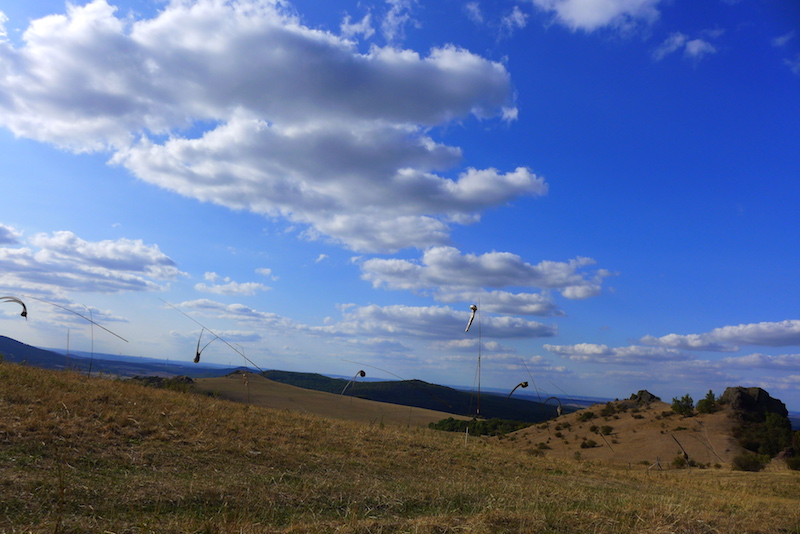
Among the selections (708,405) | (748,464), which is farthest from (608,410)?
(748,464)

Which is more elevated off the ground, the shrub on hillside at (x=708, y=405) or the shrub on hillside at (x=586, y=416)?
the shrub on hillside at (x=708, y=405)

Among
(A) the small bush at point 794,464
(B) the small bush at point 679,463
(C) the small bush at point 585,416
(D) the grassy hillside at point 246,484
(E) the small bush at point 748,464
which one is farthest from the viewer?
(C) the small bush at point 585,416

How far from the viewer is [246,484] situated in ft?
24.6

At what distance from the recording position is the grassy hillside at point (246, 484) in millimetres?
5855

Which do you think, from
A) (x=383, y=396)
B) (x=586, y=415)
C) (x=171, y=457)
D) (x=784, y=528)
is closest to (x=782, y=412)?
(x=586, y=415)

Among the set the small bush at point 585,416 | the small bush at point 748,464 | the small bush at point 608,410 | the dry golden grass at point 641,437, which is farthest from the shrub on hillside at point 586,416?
the small bush at point 748,464

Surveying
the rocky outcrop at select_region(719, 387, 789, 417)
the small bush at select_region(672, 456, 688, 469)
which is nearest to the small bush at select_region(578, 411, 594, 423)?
the rocky outcrop at select_region(719, 387, 789, 417)

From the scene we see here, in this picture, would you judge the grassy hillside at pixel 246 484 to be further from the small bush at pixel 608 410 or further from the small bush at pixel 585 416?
the small bush at pixel 608 410

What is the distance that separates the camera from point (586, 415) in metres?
53.2

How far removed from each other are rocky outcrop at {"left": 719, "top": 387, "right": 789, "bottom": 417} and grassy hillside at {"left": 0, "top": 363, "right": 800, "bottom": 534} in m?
40.3

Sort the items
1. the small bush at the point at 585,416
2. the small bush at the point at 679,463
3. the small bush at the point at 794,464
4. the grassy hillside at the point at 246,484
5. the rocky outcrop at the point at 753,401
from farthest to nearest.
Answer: the small bush at the point at 585,416, the rocky outcrop at the point at 753,401, the small bush at the point at 679,463, the small bush at the point at 794,464, the grassy hillside at the point at 246,484

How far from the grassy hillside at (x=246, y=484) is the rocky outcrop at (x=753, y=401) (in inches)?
1587

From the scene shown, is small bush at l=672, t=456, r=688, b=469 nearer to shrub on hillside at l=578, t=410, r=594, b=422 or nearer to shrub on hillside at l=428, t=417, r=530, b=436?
shrub on hillside at l=428, t=417, r=530, b=436

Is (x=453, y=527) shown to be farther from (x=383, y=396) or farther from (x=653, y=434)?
(x=383, y=396)
